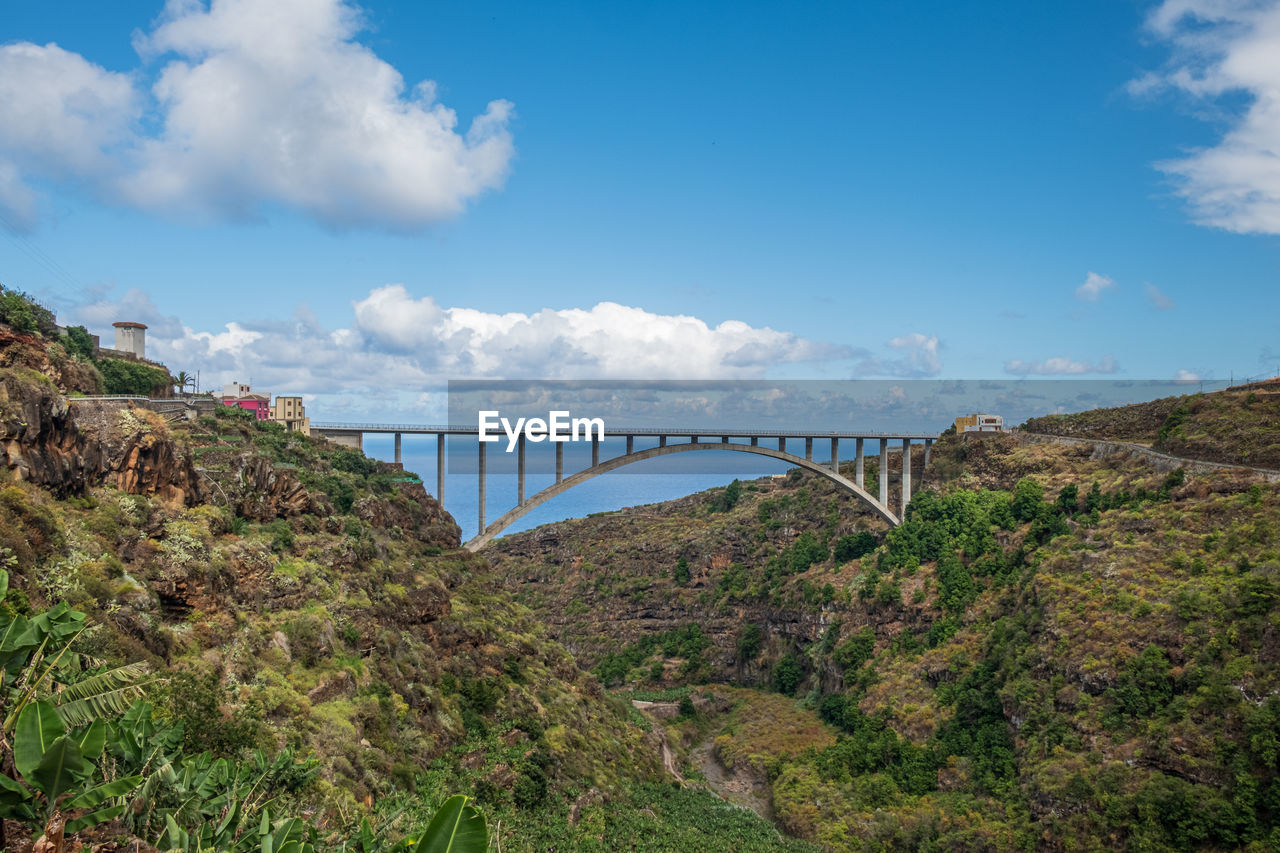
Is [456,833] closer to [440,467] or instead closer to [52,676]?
[52,676]

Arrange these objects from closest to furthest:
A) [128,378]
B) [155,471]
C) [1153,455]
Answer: [155,471] < [128,378] < [1153,455]

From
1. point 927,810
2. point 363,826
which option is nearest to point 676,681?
→ point 927,810

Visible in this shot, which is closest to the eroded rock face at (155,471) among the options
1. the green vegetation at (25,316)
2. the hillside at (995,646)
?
the green vegetation at (25,316)

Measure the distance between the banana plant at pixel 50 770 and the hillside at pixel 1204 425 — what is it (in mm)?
37091

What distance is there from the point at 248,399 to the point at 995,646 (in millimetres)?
39677

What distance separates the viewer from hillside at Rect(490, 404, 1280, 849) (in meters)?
22.5

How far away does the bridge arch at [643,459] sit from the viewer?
39406 mm

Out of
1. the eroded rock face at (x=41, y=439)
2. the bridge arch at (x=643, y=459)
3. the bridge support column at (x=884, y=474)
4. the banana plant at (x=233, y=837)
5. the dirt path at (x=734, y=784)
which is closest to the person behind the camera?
the banana plant at (x=233, y=837)

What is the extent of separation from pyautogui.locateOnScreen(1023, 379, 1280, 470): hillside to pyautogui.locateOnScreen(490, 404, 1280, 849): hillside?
61cm

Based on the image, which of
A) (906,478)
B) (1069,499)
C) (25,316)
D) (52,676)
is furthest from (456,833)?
(906,478)

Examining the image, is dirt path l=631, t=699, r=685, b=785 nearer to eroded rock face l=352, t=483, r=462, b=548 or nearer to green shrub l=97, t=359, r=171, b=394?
eroded rock face l=352, t=483, r=462, b=548

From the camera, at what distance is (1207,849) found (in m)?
20.6

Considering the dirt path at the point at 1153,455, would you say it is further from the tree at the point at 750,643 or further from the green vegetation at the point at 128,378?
the green vegetation at the point at 128,378

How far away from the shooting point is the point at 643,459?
44062 millimetres
